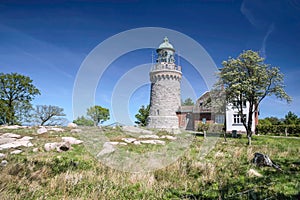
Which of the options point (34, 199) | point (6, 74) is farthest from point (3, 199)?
point (6, 74)

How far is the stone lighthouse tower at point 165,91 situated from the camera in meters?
33.3

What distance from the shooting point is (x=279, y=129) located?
96.6 ft

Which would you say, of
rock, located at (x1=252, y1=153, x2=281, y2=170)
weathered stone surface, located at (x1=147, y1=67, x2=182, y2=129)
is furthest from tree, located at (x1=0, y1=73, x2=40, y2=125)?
rock, located at (x1=252, y1=153, x2=281, y2=170)

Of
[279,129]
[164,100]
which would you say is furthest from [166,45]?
[279,129]

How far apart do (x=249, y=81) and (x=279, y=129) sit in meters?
13.7

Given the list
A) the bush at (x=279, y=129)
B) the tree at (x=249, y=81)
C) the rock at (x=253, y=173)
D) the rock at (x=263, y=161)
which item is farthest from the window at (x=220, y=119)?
the rock at (x=253, y=173)

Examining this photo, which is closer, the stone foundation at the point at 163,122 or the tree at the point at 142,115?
the stone foundation at the point at 163,122

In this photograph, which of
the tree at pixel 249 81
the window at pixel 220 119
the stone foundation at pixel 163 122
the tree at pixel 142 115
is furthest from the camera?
the tree at pixel 142 115

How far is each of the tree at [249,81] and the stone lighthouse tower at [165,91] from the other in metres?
11.8

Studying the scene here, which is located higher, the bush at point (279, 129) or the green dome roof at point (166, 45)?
the green dome roof at point (166, 45)

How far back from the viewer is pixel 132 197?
13.5 ft

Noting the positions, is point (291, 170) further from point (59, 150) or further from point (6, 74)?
point (6, 74)

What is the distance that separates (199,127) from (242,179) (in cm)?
2934

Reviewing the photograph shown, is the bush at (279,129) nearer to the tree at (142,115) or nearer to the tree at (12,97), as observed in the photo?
the tree at (142,115)
